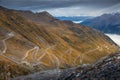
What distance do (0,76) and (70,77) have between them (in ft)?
368

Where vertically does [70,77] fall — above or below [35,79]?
above

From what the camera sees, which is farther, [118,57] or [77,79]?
[118,57]

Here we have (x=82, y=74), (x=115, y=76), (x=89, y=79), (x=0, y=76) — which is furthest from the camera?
(x=0, y=76)

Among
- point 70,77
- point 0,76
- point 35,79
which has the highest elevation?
point 70,77

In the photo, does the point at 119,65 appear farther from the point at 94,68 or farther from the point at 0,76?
the point at 0,76

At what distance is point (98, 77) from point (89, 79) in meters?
0.83

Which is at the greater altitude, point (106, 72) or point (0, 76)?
point (106, 72)

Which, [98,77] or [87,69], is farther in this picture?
[87,69]

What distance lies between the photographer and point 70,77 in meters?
25.4

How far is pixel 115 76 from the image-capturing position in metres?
21.4

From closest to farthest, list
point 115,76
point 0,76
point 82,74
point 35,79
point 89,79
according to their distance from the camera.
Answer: point 115,76
point 89,79
point 82,74
point 35,79
point 0,76

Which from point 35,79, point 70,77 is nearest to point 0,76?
point 35,79

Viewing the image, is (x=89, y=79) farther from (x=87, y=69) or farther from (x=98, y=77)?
(x=87, y=69)

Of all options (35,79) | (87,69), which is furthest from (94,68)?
(35,79)
